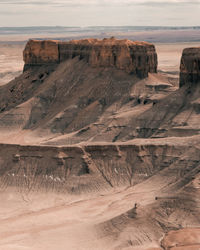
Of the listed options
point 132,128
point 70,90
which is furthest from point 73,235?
point 70,90

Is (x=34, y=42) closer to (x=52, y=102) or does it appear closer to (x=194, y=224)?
(x=52, y=102)

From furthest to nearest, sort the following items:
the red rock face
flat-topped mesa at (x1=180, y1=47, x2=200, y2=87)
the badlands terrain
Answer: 1. the red rock face
2. flat-topped mesa at (x1=180, y1=47, x2=200, y2=87)
3. the badlands terrain

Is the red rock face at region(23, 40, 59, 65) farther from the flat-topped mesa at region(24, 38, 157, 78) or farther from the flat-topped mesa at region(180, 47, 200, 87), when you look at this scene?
the flat-topped mesa at region(180, 47, 200, 87)

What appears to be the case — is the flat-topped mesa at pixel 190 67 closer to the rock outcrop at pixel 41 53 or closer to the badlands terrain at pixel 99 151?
the badlands terrain at pixel 99 151

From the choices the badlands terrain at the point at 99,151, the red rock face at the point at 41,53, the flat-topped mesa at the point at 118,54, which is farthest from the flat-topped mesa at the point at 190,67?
the red rock face at the point at 41,53

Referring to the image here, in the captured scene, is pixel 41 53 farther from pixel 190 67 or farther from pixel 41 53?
pixel 190 67

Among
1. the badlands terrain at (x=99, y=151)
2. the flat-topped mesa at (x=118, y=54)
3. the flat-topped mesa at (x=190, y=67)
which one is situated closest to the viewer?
the badlands terrain at (x=99, y=151)

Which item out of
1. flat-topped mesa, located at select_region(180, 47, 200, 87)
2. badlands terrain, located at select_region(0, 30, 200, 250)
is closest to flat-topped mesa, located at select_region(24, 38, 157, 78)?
badlands terrain, located at select_region(0, 30, 200, 250)
